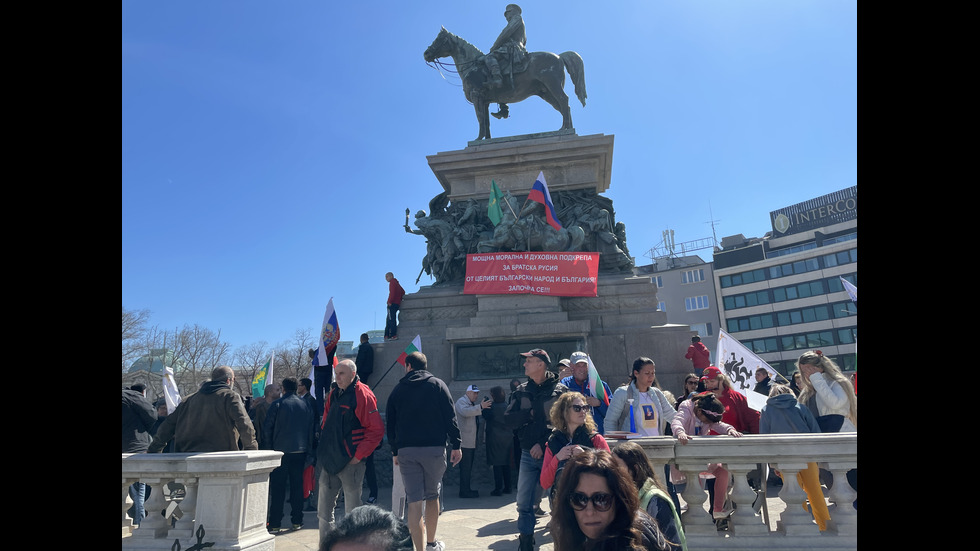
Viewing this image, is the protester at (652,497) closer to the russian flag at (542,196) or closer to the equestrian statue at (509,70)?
the russian flag at (542,196)

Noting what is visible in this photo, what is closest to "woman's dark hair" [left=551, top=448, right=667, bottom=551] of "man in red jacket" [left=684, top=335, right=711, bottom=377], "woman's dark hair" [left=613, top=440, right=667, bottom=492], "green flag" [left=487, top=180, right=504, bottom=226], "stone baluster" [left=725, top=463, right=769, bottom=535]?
"woman's dark hair" [left=613, top=440, right=667, bottom=492]

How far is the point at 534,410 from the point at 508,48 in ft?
50.4

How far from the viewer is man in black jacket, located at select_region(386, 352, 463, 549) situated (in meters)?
5.46

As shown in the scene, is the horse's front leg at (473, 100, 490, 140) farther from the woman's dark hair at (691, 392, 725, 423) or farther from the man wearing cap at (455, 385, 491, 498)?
the woman's dark hair at (691, 392, 725, 423)

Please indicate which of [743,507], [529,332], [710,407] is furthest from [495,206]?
[743,507]

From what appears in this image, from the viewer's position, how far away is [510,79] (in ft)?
60.1

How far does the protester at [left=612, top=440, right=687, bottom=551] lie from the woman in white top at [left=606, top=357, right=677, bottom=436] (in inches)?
86.2

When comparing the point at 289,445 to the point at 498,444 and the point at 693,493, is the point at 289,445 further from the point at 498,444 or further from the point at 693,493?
the point at 693,493

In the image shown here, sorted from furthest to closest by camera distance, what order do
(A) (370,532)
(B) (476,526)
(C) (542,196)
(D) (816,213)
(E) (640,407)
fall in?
1. (D) (816,213)
2. (C) (542,196)
3. (B) (476,526)
4. (E) (640,407)
5. (A) (370,532)

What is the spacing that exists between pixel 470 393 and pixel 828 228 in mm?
77077

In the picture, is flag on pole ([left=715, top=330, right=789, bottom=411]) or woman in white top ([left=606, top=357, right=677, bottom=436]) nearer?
woman in white top ([left=606, top=357, right=677, bottom=436])

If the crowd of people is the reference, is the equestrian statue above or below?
above

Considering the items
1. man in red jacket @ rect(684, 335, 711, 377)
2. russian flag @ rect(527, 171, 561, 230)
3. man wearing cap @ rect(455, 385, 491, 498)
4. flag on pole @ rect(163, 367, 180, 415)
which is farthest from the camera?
russian flag @ rect(527, 171, 561, 230)
